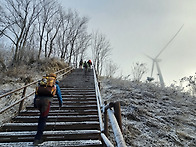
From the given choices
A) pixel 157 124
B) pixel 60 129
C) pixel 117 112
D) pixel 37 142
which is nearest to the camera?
pixel 117 112

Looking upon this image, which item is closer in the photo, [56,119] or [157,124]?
[56,119]

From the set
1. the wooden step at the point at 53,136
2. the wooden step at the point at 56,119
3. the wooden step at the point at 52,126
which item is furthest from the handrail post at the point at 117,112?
the wooden step at the point at 56,119

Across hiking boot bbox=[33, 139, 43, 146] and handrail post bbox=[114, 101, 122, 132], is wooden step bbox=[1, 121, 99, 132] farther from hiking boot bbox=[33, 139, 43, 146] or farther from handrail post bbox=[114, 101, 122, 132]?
handrail post bbox=[114, 101, 122, 132]

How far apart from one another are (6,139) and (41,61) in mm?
11361

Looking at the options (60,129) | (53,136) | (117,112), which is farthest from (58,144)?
(117,112)

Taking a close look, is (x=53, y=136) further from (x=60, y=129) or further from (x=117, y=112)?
(x=117, y=112)

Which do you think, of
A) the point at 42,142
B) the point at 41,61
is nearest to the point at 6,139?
the point at 42,142

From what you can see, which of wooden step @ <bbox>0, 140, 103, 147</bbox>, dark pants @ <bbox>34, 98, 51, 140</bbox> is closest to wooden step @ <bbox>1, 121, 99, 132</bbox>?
wooden step @ <bbox>0, 140, 103, 147</bbox>

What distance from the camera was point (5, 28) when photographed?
42.6 ft

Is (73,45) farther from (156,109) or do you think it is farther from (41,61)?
(156,109)

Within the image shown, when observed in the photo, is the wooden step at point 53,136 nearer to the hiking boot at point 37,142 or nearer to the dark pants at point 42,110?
the hiking boot at point 37,142

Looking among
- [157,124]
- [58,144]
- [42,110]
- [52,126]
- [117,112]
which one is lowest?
[157,124]

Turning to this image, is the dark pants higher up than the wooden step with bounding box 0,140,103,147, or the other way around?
the dark pants

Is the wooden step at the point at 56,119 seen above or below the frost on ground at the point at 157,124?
above
